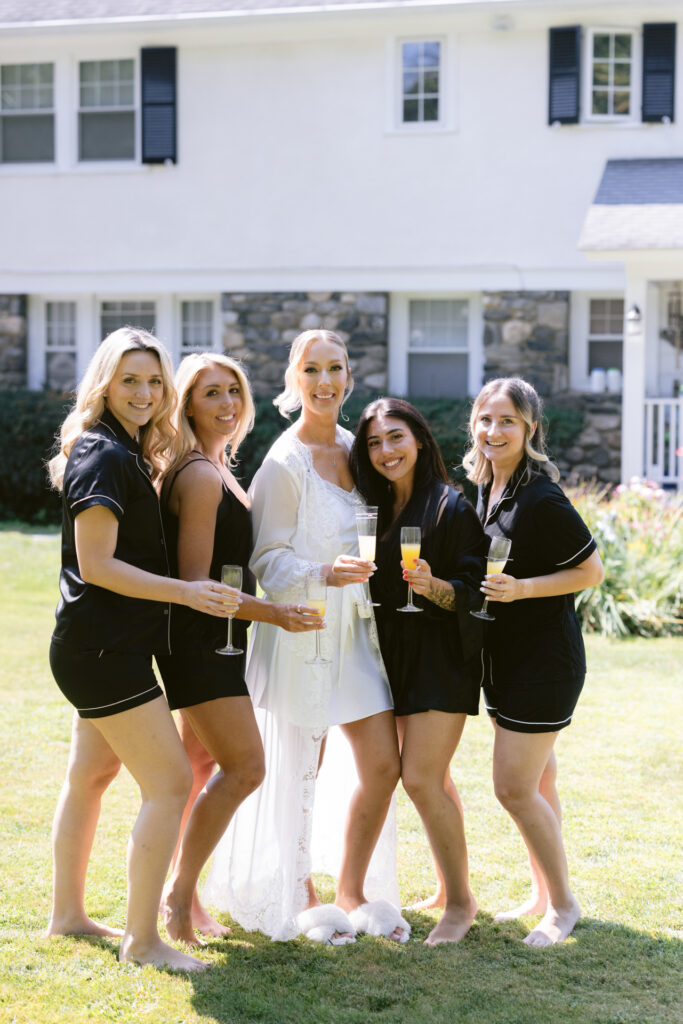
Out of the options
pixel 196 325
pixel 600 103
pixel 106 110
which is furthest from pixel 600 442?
pixel 106 110

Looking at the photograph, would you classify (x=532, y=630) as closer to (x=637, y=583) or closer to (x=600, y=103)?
(x=637, y=583)

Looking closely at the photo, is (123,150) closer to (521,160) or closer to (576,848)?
(521,160)

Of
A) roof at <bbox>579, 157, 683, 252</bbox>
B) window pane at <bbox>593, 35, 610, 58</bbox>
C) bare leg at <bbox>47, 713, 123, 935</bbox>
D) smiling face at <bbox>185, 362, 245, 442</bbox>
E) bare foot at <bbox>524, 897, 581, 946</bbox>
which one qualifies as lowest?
bare foot at <bbox>524, 897, 581, 946</bbox>

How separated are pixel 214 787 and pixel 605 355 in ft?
38.7

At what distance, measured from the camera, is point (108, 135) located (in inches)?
615

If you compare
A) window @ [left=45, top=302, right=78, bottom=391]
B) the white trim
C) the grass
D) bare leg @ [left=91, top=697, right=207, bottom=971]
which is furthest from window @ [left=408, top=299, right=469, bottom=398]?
bare leg @ [left=91, top=697, right=207, bottom=971]

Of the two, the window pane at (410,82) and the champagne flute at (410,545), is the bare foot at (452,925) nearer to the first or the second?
the champagne flute at (410,545)

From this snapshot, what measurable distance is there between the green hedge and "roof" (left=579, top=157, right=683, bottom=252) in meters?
2.27

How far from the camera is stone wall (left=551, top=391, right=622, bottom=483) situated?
14.3m

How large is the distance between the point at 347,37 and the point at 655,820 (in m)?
11.9

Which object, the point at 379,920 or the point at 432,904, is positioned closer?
the point at 379,920

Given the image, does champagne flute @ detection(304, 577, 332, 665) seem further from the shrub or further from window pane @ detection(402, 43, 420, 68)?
window pane @ detection(402, 43, 420, 68)

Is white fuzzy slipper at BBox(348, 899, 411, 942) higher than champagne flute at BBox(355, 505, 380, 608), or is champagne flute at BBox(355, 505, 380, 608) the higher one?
champagne flute at BBox(355, 505, 380, 608)

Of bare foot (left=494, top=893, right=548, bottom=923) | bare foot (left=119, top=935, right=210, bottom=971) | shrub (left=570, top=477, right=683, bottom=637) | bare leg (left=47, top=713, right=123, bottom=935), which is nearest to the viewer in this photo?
bare foot (left=119, top=935, right=210, bottom=971)
